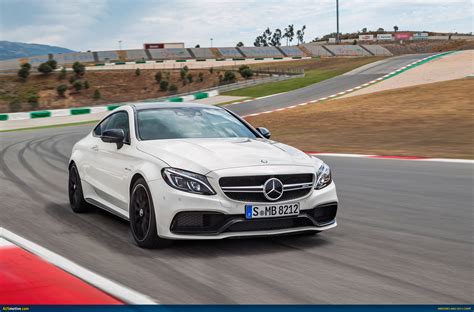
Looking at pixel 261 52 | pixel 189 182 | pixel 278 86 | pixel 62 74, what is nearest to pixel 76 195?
pixel 189 182

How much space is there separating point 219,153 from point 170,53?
416 ft

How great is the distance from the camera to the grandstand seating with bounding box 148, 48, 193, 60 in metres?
127

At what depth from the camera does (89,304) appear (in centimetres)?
434

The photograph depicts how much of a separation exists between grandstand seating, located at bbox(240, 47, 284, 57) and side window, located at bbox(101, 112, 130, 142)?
11954 centimetres

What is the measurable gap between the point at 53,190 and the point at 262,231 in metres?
5.30

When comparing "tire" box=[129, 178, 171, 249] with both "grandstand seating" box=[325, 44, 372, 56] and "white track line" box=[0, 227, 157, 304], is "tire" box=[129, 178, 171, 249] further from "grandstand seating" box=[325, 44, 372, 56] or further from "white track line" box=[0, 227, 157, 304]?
"grandstand seating" box=[325, 44, 372, 56]

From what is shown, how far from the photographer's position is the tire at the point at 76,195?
26.3 feet

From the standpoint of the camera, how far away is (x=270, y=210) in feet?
18.7

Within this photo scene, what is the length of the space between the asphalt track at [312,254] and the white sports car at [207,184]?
0.78 feet

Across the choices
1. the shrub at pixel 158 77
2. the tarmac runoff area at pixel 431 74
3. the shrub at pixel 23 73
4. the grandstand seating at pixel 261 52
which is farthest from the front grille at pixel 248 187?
the grandstand seating at pixel 261 52

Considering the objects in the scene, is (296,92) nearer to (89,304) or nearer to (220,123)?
(220,123)

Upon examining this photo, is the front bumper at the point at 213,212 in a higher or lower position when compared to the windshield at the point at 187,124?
lower

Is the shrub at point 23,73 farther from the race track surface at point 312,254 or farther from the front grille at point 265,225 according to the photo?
the front grille at point 265,225

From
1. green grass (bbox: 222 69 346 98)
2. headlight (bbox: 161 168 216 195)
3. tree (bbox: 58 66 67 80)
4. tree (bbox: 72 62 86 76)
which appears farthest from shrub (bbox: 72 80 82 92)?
headlight (bbox: 161 168 216 195)
